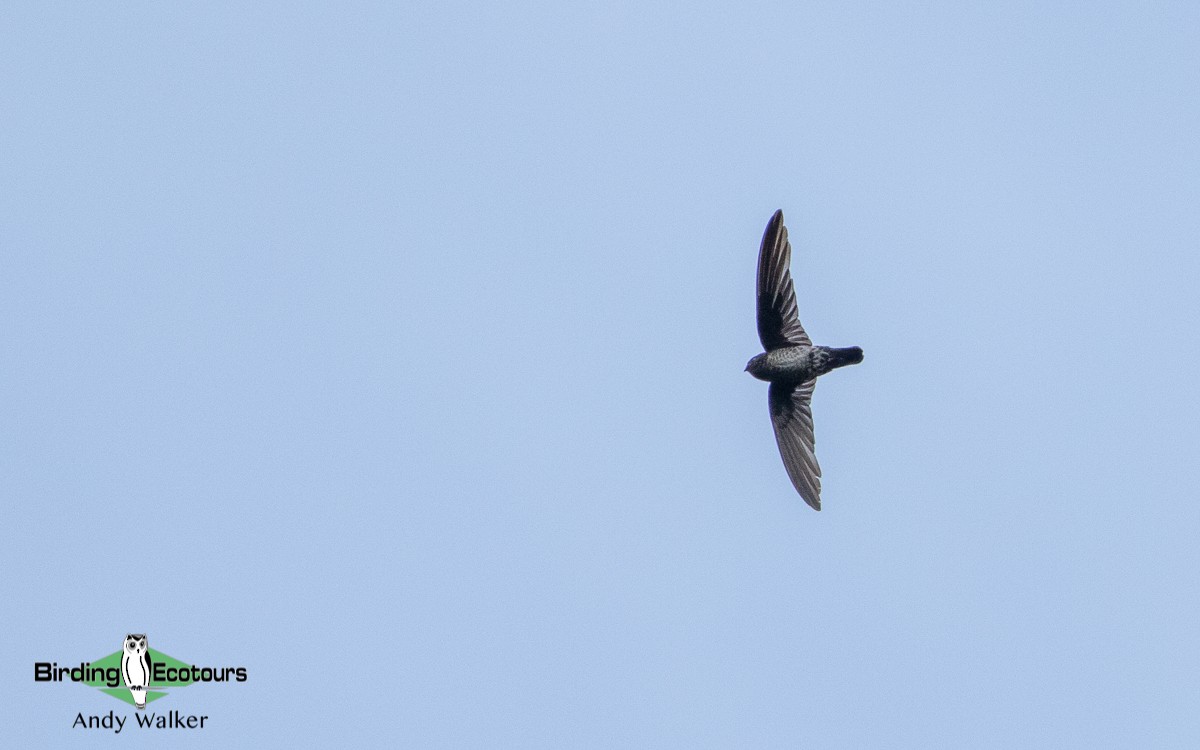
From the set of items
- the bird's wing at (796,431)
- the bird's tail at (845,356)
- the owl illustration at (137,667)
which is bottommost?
the owl illustration at (137,667)

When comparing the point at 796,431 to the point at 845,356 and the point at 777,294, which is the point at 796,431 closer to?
the point at 845,356

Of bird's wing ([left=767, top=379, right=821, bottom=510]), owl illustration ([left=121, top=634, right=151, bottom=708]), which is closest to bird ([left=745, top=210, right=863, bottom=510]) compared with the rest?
bird's wing ([left=767, top=379, right=821, bottom=510])

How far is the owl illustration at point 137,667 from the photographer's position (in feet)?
53.8

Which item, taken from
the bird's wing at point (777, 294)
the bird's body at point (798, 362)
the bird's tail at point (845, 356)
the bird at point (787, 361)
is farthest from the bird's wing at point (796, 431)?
the bird's tail at point (845, 356)

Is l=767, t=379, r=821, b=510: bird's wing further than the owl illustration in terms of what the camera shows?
No

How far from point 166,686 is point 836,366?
410 inches

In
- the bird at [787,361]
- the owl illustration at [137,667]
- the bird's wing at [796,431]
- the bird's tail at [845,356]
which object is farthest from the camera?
the owl illustration at [137,667]

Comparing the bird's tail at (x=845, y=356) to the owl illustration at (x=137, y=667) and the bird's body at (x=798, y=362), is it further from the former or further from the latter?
the owl illustration at (x=137, y=667)

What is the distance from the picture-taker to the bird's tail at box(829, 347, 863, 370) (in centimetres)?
1458

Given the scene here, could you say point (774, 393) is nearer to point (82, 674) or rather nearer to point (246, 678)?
point (246, 678)

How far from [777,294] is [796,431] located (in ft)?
6.34

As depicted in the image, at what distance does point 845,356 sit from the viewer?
1459 cm

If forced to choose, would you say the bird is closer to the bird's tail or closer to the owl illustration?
the bird's tail

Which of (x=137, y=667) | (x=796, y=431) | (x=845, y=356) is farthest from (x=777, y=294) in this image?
(x=137, y=667)
